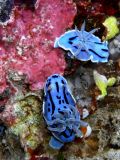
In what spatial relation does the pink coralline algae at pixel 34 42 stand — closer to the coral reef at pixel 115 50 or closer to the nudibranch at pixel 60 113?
the nudibranch at pixel 60 113

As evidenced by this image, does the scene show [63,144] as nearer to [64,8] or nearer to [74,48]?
[74,48]

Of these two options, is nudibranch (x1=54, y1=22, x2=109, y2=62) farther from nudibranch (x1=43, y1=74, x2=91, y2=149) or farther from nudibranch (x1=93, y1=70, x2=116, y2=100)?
nudibranch (x1=43, y1=74, x2=91, y2=149)

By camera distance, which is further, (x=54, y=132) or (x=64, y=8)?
(x=64, y=8)

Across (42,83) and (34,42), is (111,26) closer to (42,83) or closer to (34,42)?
(34,42)

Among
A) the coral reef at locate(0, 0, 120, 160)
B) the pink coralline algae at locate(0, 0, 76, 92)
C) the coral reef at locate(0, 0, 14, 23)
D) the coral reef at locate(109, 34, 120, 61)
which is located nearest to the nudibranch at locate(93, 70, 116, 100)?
the coral reef at locate(0, 0, 120, 160)

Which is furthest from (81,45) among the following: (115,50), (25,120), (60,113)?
(25,120)

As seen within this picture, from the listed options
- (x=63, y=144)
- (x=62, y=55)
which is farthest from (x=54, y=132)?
(x=62, y=55)
